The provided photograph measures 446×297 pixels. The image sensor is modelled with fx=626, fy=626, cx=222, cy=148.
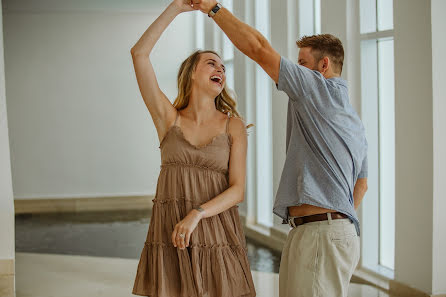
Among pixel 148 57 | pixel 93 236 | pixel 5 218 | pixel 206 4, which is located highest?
pixel 206 4

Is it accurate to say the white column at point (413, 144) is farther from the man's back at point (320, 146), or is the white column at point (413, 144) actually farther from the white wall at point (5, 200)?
the white wall at point (5, 200)

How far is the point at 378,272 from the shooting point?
5625 millimetres

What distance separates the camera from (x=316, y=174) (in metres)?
2.29

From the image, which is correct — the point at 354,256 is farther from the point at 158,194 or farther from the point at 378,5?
the point at 378,5

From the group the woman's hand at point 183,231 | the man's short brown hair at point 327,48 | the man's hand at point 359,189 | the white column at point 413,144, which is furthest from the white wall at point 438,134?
the woman's hand at point 183,231

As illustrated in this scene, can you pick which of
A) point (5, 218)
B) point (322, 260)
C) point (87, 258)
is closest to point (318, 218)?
point (322, 260)

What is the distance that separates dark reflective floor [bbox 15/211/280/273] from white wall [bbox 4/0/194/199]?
35.8 inches

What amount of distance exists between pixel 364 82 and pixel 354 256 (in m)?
3.66

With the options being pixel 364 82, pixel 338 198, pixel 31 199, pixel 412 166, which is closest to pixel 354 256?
pixel 338 198

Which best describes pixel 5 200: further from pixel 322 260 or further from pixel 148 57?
pixel 322 260

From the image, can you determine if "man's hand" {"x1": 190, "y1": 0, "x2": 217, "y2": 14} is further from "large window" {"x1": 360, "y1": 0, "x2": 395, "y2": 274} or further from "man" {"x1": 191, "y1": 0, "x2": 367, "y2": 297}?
"large window" {"x1": 360, "y1": 0, "x2": 395, "y2": 274}

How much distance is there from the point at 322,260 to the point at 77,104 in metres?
10.4

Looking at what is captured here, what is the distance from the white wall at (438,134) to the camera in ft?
15.2

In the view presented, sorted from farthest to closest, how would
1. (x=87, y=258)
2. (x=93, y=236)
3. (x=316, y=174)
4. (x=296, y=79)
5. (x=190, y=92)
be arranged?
(x=93, y=236) < (x=87, y=258) < (x=190, y=92) < (x=316, y=174) < (x=296, y=79)
